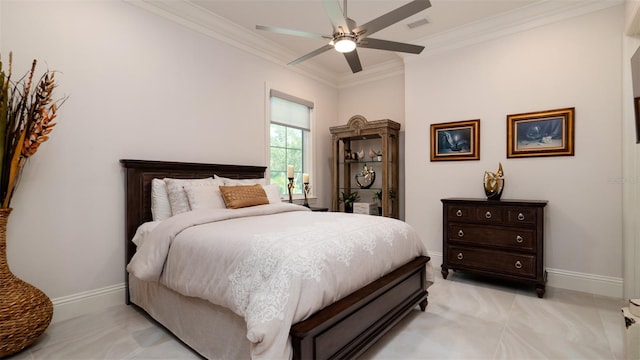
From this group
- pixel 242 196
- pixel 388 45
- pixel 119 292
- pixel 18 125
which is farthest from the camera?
pixel 242 196

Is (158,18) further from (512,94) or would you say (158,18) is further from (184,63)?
(512,94)

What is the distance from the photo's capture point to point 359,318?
1788 millimetres

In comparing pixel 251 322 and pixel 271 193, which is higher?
pixel 271 193

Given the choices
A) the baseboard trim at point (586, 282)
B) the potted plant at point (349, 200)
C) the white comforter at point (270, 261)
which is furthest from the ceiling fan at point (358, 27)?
the baseboard trim at point (586, 282)

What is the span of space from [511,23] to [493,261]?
254 cm

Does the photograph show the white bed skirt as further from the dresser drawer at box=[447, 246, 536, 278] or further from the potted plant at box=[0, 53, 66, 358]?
the dresser drawer at box=[447, 246, 536, 278]

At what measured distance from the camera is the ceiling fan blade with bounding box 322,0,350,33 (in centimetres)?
185

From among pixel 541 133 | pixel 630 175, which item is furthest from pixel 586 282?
pixel 541 133

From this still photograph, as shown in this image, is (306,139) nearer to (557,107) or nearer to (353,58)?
(353,58)

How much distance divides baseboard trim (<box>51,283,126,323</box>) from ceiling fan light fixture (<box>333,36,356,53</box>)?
106 inches

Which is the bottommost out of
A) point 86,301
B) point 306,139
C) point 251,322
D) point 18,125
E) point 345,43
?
point 86,301

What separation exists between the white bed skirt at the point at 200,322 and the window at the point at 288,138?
219 cm

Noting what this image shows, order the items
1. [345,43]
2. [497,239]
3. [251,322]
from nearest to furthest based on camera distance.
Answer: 1. [251,322]
2. [345,43]
3. [497,239]

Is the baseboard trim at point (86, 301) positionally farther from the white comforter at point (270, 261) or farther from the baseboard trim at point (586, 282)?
the baseboard trim at point (586, 282)
